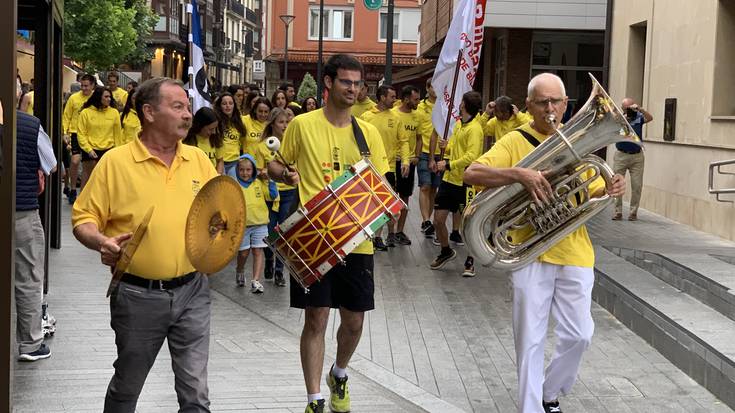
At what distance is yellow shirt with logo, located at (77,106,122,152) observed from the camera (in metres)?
16.3

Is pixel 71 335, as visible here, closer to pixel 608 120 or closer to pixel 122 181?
pixel 122 181

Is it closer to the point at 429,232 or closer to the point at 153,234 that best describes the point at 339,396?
the point at 153,234

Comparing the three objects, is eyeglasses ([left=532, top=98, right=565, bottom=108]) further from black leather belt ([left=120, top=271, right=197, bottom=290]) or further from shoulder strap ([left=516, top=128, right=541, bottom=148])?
black leather belt ([left=120, top=271, right=197, bottom=290])

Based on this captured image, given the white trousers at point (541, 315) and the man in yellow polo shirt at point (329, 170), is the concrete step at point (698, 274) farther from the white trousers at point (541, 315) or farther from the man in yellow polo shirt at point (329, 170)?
the man in yellow polo shirt at point (329, 170)

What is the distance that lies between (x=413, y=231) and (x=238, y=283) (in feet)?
15.8

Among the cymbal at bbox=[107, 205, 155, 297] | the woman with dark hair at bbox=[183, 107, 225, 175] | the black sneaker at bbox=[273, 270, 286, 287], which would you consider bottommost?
the black sneaker at bbox=[273, 270, 286, 287]

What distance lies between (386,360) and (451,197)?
4.72 metres

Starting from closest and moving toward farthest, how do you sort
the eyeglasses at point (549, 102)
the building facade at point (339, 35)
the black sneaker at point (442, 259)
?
the eyeglasses at point (549, 102), the black sneaker at point (442, 259), the building facade at point (339, 35)

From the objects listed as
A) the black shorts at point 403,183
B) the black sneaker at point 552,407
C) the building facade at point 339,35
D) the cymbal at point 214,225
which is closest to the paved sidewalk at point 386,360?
the black sneaker at point 552,407

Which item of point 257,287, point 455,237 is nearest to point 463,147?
point 455,237

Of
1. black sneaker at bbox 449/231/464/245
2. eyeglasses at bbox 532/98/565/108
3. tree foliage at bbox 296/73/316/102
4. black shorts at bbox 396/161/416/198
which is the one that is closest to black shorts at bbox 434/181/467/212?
black sneaker at bbox 449/231/464/245

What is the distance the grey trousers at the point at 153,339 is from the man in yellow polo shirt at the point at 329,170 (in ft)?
3.78

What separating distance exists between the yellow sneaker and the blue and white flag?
7.23m

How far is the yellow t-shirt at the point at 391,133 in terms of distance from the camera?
546 inches
